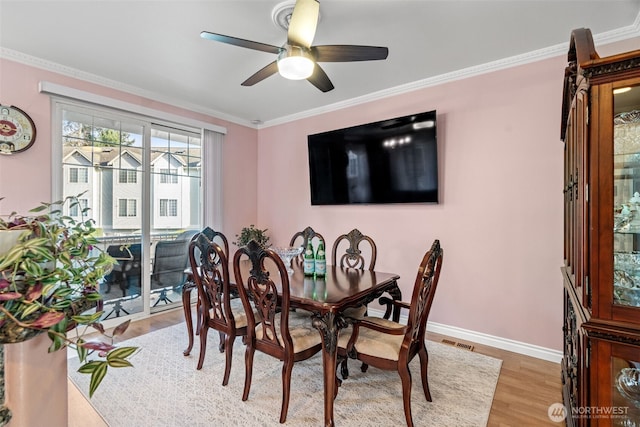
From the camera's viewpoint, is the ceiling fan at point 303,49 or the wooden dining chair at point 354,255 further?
the wooden dining chair at point 354,255

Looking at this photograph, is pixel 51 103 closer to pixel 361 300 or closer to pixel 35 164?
pixel 35 164

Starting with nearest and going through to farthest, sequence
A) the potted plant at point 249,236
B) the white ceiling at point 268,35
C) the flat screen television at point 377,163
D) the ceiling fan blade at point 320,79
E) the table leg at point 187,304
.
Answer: the white ceiling at point 268,35
the ceiling fan blade at point 320,79
the table leg at point 187,304
the flat screen television at point 377,163
the potted plant at point 249,236

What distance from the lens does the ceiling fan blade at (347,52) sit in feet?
6.45

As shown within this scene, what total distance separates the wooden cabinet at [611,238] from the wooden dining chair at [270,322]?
137 cm

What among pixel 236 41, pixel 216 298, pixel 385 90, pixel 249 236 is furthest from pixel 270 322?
pixel 385 90

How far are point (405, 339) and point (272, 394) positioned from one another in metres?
1.06

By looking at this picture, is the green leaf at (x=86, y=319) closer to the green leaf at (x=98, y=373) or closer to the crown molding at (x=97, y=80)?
the green leaf at (x=98, y=373)

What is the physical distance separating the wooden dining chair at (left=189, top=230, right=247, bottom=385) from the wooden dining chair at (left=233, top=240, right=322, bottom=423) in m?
0.22

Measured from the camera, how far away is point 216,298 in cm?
232

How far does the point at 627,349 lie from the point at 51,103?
451cm

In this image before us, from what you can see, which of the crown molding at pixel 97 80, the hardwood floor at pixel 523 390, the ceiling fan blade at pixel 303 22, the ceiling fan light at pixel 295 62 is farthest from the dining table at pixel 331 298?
the crown molding at pixel 97 80

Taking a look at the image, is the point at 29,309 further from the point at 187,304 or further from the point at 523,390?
the point at 523,390

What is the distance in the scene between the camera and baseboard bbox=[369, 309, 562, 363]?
8.77 ft

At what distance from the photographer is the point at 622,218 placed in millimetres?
1220
